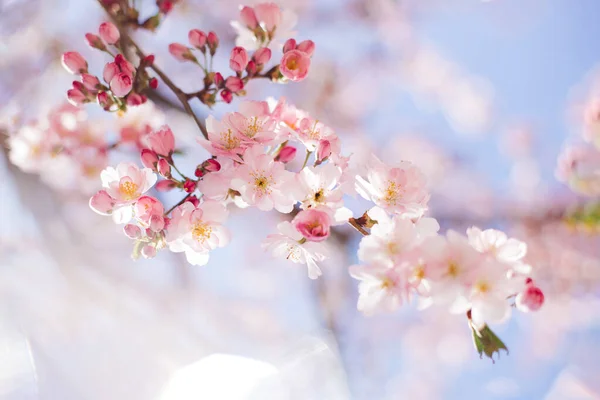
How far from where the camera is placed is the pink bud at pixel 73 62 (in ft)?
2.71

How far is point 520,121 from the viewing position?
2682 mm

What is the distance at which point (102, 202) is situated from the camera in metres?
0.69

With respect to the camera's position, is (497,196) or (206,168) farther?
(497,196)

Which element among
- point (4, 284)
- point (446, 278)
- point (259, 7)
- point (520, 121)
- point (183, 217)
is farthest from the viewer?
point (520, 121)

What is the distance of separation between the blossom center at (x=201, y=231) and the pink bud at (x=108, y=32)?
1.46 feet

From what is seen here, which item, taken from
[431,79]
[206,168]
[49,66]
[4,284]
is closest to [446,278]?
[206,168]

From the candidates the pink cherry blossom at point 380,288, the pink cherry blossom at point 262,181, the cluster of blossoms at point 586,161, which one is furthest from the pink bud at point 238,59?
the cluster of blossoms at point 586,161

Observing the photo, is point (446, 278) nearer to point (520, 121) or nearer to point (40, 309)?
point (40, 309)

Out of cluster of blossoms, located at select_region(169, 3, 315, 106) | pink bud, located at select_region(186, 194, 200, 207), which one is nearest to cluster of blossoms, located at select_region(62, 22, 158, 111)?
cluster of blossoms, located at select_region(169, 3, 315, 106)

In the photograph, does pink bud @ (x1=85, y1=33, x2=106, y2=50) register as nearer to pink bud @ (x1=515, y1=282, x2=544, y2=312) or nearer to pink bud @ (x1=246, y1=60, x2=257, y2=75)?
pink bud @ (x1=246, y1=60, x2=257, y2=75)

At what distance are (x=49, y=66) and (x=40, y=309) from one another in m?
1.22

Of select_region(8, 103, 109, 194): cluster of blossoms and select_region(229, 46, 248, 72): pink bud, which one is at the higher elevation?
select_region(8, 103, 109, 194): cluster of blossoms

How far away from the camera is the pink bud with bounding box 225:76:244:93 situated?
0.81 metres

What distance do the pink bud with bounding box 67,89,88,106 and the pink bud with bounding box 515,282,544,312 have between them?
814 mm
